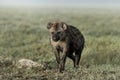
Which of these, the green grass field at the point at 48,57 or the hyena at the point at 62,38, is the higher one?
the hyena at the point at 62,38

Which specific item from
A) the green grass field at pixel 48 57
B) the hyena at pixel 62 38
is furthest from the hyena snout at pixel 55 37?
the green grass field at pixel 48 57

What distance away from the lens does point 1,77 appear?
9375 millimetres

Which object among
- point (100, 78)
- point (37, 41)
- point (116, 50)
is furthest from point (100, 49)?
point (100, 78)

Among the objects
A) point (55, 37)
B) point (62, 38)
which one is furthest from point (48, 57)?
point (55, 37)

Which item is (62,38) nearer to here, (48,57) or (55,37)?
(55,37)

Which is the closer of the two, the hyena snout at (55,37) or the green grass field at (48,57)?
the green grass field at (48,57)

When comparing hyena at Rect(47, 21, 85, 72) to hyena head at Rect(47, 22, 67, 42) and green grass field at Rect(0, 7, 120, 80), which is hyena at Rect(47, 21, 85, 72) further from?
green grass field at Rect(0, 7, 120, 80)

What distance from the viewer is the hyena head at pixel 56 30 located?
995cm

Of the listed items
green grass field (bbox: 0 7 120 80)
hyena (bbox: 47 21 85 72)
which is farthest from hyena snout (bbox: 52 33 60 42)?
green grass field (bbox: 0 7 120 80)

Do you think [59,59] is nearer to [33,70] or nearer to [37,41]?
[33,70]

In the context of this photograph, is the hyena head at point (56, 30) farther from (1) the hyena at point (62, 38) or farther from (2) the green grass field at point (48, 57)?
(2) the green grass field at point (48, 57)

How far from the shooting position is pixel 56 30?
Result: 1003 cm

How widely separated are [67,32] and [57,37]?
1.25 feet

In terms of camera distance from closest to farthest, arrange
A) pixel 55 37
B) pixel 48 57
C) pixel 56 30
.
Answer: pixel 55 37
pixel 56 30
pixel 48 57
